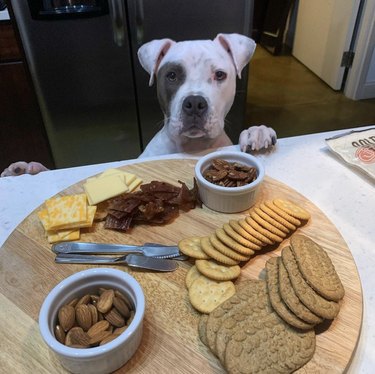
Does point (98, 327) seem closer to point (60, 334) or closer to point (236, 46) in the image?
point (60, 334)

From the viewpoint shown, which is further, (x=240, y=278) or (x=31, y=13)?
(x=31, y=13)

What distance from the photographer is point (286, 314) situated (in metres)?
0.65

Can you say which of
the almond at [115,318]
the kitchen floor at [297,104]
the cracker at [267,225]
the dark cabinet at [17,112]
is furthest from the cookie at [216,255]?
the kitchen floor at [297,104]

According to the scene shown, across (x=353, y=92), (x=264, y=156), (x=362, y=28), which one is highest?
(x=264, y=156)

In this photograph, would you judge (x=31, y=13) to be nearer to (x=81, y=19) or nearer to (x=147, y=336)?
(x=81, y=19)

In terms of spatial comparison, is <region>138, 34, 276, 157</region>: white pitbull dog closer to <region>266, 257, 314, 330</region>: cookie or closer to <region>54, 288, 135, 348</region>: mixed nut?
<region>266, 257, 314, 330</region>: cookie

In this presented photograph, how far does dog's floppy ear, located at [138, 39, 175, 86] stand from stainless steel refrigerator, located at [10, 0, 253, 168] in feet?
2.21

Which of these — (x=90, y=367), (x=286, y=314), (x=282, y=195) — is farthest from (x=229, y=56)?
(x=90, y=367)

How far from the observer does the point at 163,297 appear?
0.76m

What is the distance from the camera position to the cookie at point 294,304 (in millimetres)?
639

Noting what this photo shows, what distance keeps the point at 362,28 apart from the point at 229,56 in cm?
239

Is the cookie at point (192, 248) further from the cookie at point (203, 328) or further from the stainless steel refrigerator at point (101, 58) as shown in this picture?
the stainless steel refrigerator at point (101, 58)

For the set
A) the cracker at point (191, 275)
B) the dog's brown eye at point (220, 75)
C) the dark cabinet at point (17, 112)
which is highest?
the dog's brown eye at point (220, 75)

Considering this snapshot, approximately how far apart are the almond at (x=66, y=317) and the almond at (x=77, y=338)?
1 centimetres
